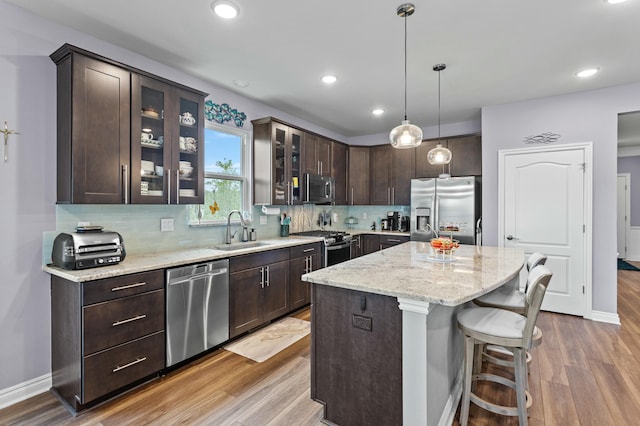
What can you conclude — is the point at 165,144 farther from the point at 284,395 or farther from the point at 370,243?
the point at 370,243

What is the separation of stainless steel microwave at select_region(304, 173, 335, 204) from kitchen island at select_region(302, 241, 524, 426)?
8.09 feet

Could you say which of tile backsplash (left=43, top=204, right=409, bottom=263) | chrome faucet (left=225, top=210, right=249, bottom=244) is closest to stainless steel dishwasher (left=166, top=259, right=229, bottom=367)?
tile backsplash (left=43, top=204, right=409, bottom=263)

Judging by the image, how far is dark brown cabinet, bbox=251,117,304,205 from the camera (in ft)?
12.9

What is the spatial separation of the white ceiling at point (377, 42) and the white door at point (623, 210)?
17.4ft

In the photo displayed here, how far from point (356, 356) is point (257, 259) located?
176 centimetres

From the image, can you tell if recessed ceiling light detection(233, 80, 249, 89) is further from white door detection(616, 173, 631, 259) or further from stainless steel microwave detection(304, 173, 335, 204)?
white door detection(616, 173, 631, 259)

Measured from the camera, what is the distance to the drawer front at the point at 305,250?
12.6 ft

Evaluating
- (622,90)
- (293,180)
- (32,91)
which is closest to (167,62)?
(32,91)

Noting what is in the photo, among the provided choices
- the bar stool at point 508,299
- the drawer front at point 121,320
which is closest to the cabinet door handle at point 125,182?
the drawer front at point 121,320

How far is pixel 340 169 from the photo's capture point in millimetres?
5402

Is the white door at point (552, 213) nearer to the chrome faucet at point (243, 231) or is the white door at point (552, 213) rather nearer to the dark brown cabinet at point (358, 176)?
the dark brown cabinet at point (358, 176)

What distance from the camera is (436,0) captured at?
209cm

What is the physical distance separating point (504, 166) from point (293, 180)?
9.16 ft

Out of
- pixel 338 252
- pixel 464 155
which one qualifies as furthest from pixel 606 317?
pixel 338 252
